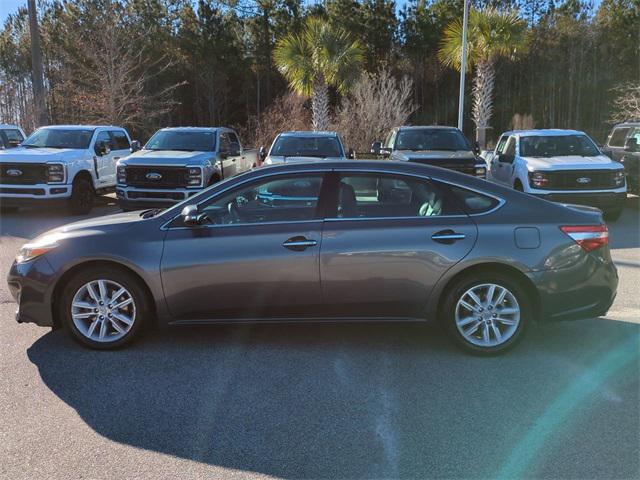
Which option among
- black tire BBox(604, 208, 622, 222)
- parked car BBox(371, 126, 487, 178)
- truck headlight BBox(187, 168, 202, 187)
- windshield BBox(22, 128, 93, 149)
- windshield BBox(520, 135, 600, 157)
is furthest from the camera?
windshield BBox(22, 128, 93, 149)

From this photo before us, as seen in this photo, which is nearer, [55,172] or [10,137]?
[55,172]

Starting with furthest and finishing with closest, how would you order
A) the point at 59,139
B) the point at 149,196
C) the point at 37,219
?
the point at 59,139, the point at 37,219, the point at 149,196

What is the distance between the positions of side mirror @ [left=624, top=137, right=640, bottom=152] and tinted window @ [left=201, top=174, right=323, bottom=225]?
11.9 m

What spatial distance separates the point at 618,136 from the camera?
15.5 m

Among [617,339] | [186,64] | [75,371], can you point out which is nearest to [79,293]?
[75,371]

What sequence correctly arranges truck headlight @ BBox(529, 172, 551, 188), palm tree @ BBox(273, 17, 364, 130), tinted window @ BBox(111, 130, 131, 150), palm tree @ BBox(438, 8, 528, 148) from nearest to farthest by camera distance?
truck headlight @ BBox(529, 172, 551, 188), tinted window @ BBox(111, 130, 131, 150), palm tree @ BBox(438, 8, 528, 148), palm tree @ BBox(273, 17, 364, 130)

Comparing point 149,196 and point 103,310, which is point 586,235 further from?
point 149,196

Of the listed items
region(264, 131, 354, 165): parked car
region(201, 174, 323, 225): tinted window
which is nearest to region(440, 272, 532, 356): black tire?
region(201, 174, 323, 225): tinted window

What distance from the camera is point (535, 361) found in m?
4.80

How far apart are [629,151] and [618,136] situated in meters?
1.32

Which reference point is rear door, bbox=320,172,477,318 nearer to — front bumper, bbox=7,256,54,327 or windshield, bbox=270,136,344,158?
front bumper, bbox=7,256,54,327

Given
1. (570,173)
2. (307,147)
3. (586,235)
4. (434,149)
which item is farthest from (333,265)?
(434,149)

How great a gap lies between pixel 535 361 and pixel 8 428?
3.84 metres

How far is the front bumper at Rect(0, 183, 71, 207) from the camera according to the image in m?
12.5
